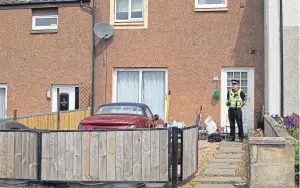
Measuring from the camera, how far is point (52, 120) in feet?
50.2

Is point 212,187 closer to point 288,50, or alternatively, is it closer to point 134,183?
point 134,183

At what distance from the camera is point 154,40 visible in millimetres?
17797

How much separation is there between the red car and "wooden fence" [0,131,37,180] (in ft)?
10.1

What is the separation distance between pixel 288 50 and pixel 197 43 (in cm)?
397

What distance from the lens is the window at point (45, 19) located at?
62.0 ft

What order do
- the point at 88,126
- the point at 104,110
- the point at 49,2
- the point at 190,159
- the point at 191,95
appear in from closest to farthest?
1. the point at 190,159
2. the point at 88,126
3. the point at 104,110
4. the point at 191,95
5. the point at 49,2

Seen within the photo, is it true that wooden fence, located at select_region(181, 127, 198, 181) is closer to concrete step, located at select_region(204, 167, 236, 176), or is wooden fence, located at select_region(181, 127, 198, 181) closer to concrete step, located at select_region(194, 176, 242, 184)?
concrete step, located at select_region(194, 176, 242, 184)

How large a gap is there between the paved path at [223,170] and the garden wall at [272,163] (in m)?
0.87

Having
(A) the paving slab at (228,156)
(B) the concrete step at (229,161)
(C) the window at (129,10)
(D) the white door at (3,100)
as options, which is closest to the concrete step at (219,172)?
(B) the concrete step at (229,161)

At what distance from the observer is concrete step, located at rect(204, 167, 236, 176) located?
978cm

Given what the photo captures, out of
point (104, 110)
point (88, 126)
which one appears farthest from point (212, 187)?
point (104, 110)

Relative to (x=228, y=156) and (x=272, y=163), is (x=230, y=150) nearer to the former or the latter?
(x=228, y=156)

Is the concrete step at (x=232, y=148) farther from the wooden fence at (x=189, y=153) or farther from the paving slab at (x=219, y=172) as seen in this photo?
the wooden fence at (x=189, y=153)

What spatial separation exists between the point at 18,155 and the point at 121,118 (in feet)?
12.1
